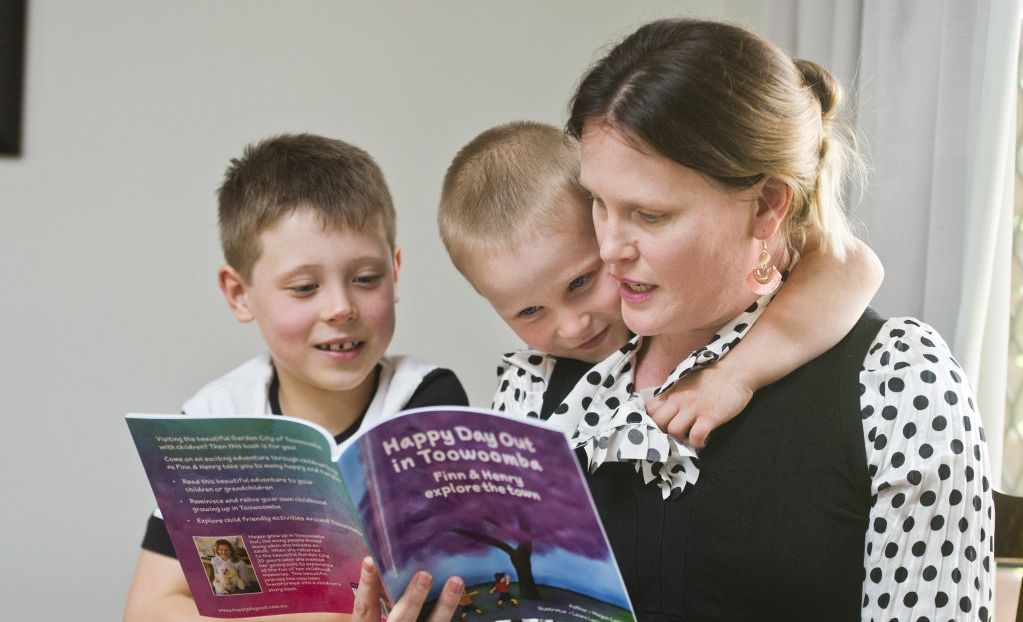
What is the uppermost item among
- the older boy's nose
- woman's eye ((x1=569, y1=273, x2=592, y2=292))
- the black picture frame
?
the black picture frame

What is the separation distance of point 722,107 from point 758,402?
0.32 m

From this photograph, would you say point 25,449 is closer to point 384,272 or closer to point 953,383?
point 384,272

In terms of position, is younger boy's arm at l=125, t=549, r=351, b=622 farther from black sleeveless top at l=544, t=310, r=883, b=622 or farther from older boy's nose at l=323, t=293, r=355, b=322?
black sleeveless top at l=544, t=310, r=883, b=622

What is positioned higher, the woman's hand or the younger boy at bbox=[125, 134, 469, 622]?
the younger boy at bbox=[125, 134, 469, 622]

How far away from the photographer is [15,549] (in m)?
2.23

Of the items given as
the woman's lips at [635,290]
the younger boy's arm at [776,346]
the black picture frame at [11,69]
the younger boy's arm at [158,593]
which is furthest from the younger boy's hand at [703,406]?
the black picture frame at [11,69]

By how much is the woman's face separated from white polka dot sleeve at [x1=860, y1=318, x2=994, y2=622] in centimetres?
20

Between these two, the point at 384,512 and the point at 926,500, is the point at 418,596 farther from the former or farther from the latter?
the point at 926,500

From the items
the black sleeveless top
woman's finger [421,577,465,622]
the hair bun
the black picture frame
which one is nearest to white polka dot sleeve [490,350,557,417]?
the black sleeveless top

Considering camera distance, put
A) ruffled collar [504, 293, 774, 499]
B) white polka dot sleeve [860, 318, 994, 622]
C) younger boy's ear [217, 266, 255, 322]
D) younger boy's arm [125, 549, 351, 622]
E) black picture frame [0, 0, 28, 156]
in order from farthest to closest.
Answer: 1. black picture frame [0, 0, 28, 156]
2. younger boy's ear [217, 266, 255, 322]
3. younger boy's arm [125, 549, 351, 622]
4. ruffled collar [504, 293, 774, 499]
5. white polka dot sleeve [860, 318, 994, 622]

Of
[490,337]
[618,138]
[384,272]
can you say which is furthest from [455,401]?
[490,337]

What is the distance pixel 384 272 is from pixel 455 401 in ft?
0.75

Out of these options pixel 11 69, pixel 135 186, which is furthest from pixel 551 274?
pixel 11 69

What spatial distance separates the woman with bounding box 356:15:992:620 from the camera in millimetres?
975
